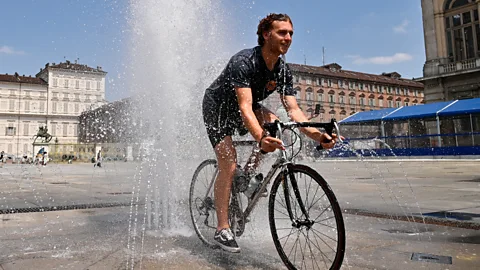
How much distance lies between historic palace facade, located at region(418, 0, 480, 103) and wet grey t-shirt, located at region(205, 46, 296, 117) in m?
31.7

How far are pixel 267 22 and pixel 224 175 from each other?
3.75ft

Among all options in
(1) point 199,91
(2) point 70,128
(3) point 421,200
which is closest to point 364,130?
(3) point 421,200

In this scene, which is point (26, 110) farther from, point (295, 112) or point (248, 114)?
point (248, 114)

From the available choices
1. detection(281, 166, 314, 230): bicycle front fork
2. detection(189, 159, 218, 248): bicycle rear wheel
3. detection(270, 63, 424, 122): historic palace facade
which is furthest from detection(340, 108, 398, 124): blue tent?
detection(270, 63, 424, 122): historic palace facade

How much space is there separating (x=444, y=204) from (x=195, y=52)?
3.91 meters

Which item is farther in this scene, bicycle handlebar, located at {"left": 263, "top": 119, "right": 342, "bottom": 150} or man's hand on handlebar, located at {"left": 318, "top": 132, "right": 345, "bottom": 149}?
man's hand on handlebar, located at {"left": 318, "top": 132, "right": 345, "bottom": 149}

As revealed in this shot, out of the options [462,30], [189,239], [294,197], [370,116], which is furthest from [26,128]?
[294,197]

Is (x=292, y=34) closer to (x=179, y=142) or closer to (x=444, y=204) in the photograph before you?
(x=179, y=142)

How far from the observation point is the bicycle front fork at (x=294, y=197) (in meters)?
2.22

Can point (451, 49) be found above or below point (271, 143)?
above

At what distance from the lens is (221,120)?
2807mm

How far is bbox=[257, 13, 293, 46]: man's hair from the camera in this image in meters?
2.55

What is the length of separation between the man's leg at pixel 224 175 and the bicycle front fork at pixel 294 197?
21.3 inches

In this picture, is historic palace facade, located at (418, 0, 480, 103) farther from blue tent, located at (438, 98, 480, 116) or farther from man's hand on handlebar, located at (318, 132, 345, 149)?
man's hand on handlebar, located at (318, 132, 345, 149)
